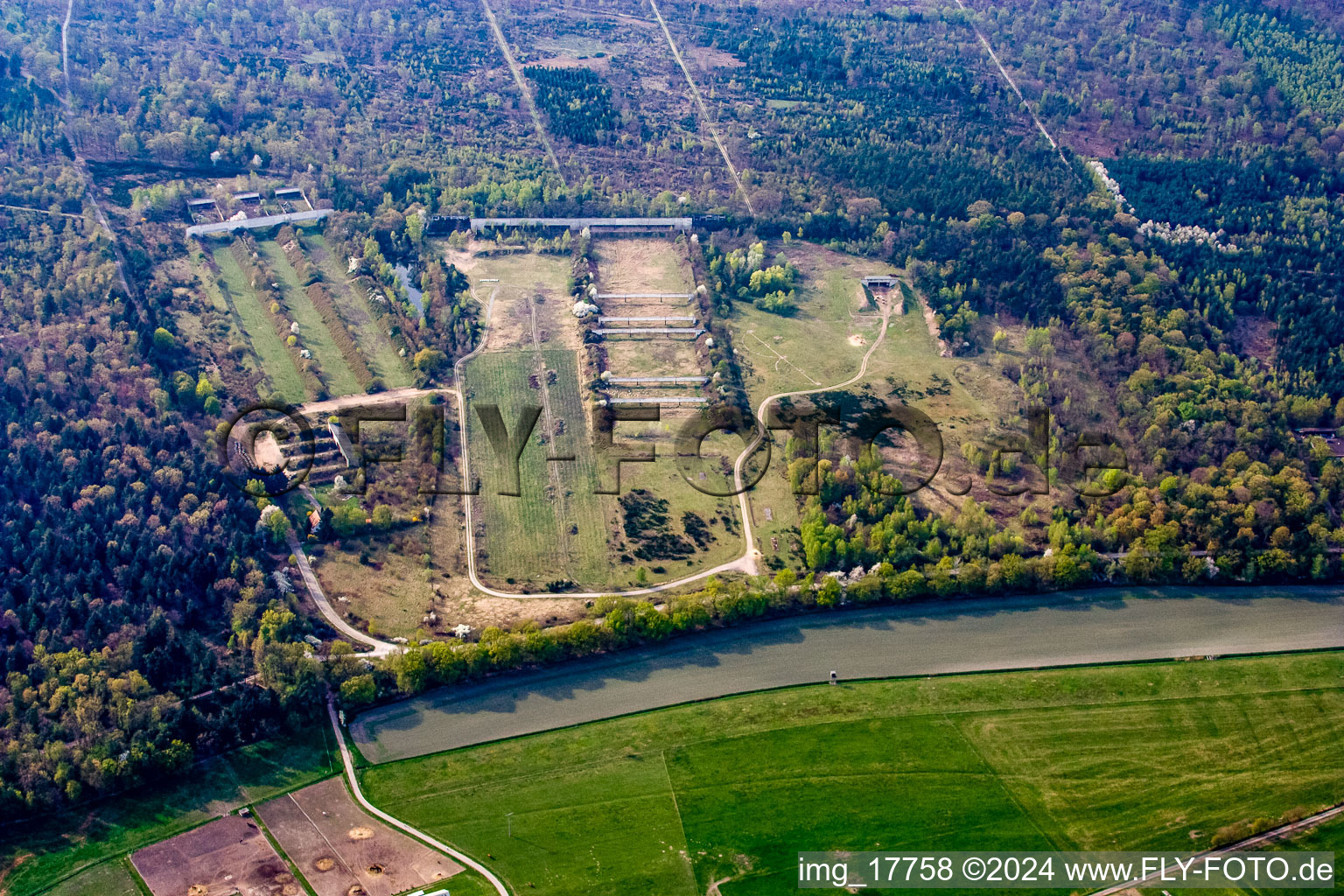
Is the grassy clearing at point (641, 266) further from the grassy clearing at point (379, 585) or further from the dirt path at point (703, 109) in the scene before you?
the grassy clearing at point (379, 585)

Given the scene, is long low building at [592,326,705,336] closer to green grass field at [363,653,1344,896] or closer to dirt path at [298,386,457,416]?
dirt path at [298,386,457,416]

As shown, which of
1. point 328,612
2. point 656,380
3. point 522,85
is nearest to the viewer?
point 328,612

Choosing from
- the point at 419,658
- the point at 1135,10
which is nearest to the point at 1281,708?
the point at 419,658

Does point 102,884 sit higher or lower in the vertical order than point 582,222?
lower

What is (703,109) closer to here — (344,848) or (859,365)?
(859,365)

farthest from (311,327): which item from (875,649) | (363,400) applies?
(875,649)

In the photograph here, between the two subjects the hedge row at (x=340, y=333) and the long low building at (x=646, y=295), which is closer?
the hedge row at (x=340, y=333)

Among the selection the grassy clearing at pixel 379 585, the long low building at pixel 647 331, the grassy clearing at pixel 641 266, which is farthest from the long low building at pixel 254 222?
the grassy clearing at pixel 379 585
